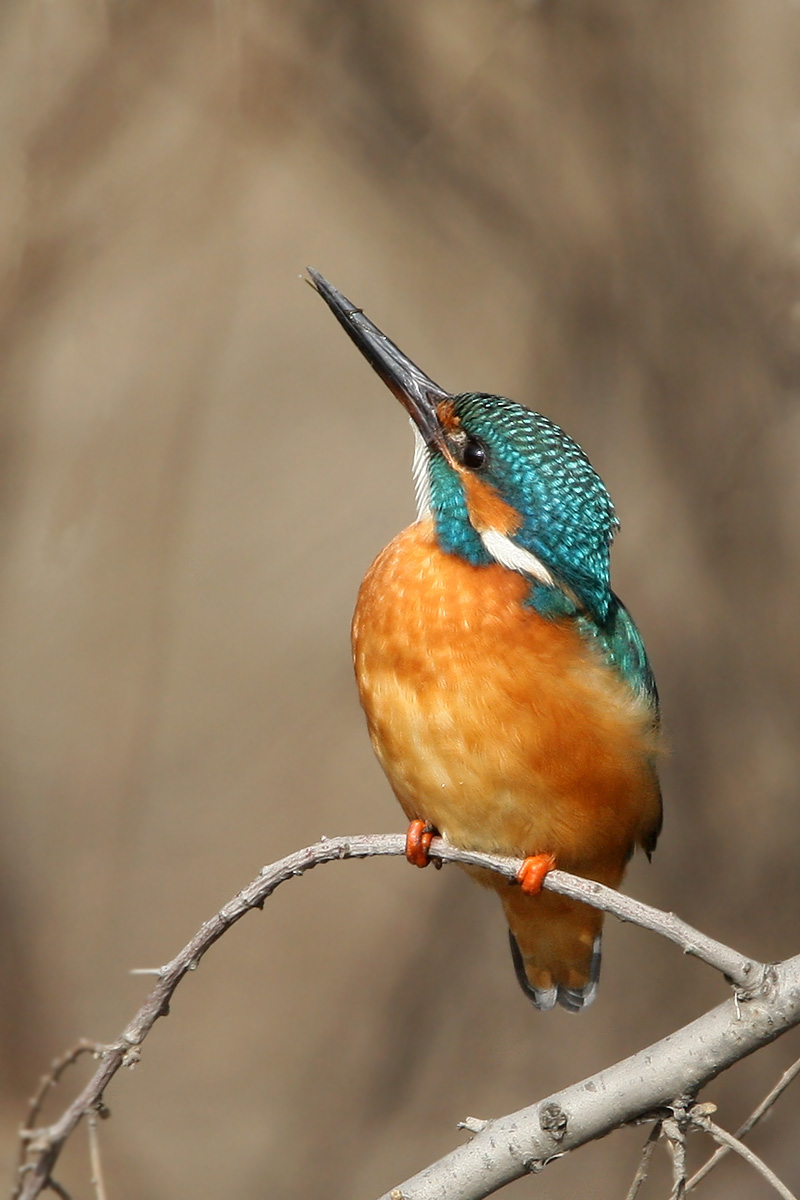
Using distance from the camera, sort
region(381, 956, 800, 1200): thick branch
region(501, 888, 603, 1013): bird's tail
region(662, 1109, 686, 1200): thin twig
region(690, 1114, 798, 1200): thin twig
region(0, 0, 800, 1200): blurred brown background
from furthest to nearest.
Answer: region(0, 0, 800, 1200): blurred brown background, region(501, 888, 603, 1013): bird's tail, region(381, 956, 800, 1200): thick branch, region(662, 1109, 686, 1200): thin twig, region(690, 1114, 798, 1200): thin twig

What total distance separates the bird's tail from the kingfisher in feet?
0.28

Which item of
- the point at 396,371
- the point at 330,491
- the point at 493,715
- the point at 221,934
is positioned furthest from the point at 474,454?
the point at 330,491

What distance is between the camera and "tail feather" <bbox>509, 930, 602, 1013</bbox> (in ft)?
8.15

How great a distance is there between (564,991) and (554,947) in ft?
0.50

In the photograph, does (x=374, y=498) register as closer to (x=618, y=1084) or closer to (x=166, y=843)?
(x=166, y=843)

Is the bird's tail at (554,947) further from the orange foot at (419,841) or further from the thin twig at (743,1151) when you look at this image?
the thin twig at (743,1151)

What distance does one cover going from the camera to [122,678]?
4.14 meters

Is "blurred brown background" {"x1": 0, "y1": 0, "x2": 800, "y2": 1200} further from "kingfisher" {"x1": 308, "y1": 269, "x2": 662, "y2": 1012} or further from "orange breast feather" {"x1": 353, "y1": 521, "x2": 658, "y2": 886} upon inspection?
"orange breast feather" {"x1": 353, "y1": 521, "x2": 658, "y2": 886}

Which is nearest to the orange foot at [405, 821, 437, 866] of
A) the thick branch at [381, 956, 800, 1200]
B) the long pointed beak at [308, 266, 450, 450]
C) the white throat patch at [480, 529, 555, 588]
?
the white throat patch at [480, 529, 555, 588]

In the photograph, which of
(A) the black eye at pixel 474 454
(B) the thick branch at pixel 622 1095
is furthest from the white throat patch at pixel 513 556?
(B) the thick branch at pixel 622 1095

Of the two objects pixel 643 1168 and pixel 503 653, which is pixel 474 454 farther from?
pixel 643 1168

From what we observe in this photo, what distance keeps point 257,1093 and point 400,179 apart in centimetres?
325

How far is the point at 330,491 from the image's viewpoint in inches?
164

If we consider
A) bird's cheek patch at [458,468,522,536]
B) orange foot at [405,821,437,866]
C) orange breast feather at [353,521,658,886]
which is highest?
bird's cheek patch at [458,468,522,536]
